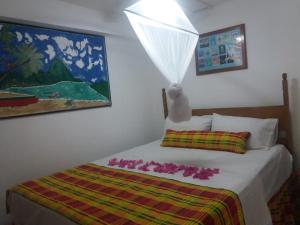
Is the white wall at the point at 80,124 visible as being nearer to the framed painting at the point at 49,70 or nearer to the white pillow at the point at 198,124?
the framed painting at the point at 49,70

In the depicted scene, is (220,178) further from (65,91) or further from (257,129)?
(65,91)

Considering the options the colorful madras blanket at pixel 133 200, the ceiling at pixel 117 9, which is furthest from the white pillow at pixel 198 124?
the ceiling at pixel 117 9

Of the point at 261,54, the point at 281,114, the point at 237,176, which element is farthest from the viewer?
the point at 261,54

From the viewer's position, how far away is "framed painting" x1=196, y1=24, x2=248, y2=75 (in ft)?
9.04

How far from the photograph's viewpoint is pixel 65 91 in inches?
105

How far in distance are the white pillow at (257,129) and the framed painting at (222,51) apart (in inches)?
26.8

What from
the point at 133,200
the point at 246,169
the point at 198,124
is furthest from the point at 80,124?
the point at 246,169

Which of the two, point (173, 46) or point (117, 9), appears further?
point (117, 9)

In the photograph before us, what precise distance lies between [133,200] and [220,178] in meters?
0.65

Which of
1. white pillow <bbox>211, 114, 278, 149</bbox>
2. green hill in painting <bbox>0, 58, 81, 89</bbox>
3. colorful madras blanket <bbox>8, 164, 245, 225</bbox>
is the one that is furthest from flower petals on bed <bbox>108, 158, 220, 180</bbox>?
green hill in painting <bbox>0, 58, 81, 89</bbox>

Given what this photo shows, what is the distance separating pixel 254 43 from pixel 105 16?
1823 millimetres

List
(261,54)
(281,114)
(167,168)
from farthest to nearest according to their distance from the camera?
(261,54) < (281,114) < (167,168)

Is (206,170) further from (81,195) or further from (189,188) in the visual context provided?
(81,195)

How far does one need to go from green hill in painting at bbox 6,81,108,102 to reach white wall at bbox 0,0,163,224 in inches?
7.2
